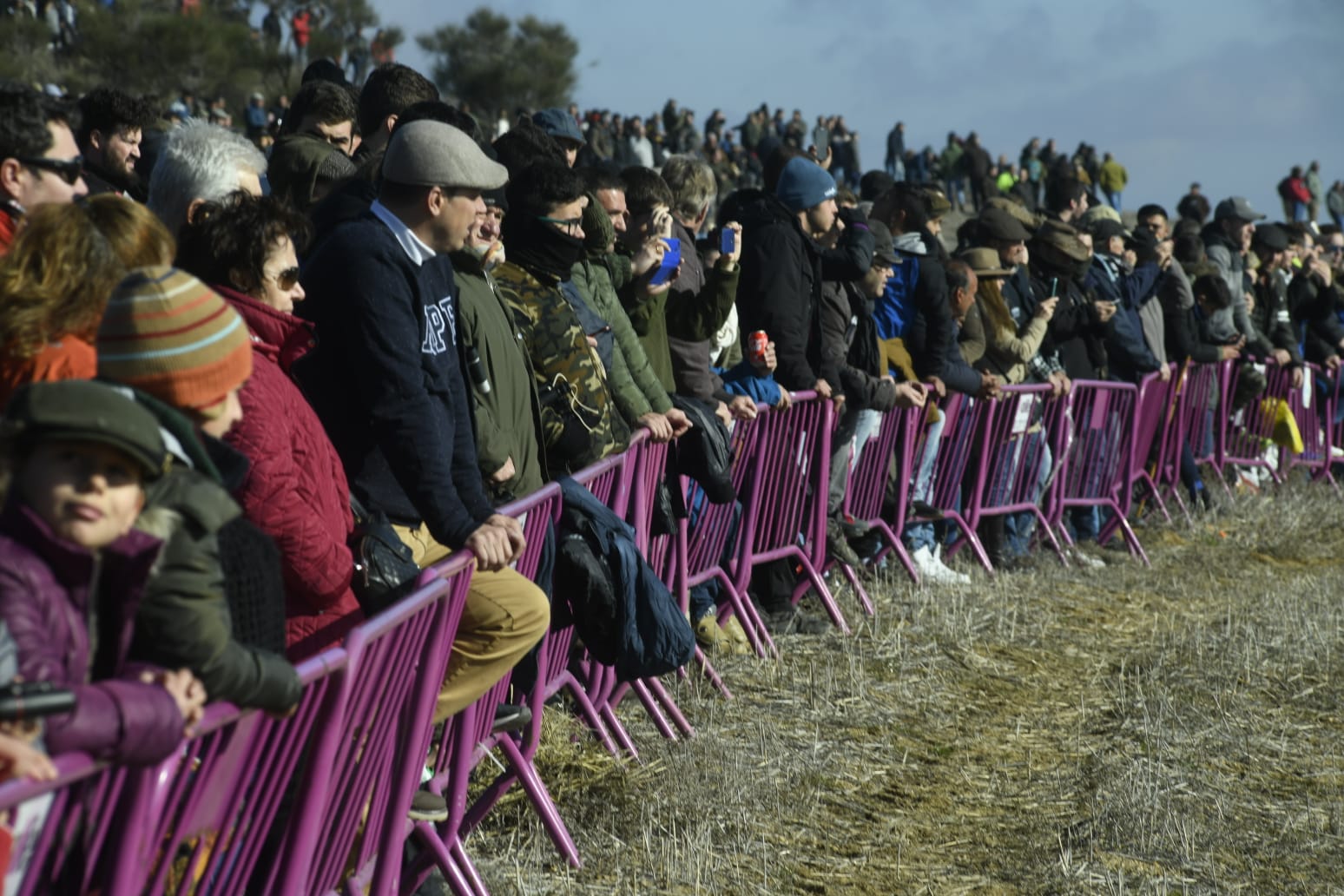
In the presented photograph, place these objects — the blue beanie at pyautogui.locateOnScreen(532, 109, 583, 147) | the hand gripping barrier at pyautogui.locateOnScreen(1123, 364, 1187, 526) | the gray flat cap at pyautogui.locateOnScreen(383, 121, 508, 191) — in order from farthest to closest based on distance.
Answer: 1. the hand gripping barrier at pyautogui.locateOnScreen(1123, 364, 1187, 526)
2. the blue beanie at pyautogui.locateOnScreen(532, 109, 583, 147)
3. the gray flat cap at pyautogui.locateOnScreen(383, 121, 508, 191)

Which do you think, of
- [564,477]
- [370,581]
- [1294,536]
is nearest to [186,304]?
[370,581]

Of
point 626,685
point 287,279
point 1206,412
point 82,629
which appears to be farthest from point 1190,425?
point 82,629

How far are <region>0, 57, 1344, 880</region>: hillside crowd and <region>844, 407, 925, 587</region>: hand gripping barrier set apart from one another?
5.2 inches

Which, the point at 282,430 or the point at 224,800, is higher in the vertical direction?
the point at 282,430

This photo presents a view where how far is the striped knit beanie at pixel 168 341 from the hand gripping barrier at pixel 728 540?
13.9 ft

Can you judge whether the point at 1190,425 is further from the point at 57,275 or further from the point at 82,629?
the point at 82,629

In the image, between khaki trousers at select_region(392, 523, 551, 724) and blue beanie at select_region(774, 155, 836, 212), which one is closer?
khaki trousers at select_region(392, 523, 551, 724)

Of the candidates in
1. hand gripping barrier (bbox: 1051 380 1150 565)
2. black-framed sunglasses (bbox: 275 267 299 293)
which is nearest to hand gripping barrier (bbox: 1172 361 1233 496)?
hand gripping barrier (bbox: 1051 380 1150 565)

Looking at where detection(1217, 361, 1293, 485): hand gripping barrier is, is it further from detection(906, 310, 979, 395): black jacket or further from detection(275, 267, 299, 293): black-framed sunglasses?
detection(275, 267, 299, 293): black-framed sunglasses

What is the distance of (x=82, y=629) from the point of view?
8.63ft

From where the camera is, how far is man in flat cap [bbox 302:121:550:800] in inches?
175

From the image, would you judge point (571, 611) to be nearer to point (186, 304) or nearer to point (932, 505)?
point (186, 304)

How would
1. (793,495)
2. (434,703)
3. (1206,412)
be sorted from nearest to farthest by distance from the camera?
1. (434,703)
2. (793,495)
3. (1206,412)

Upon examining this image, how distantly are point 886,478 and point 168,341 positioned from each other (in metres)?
6.71
